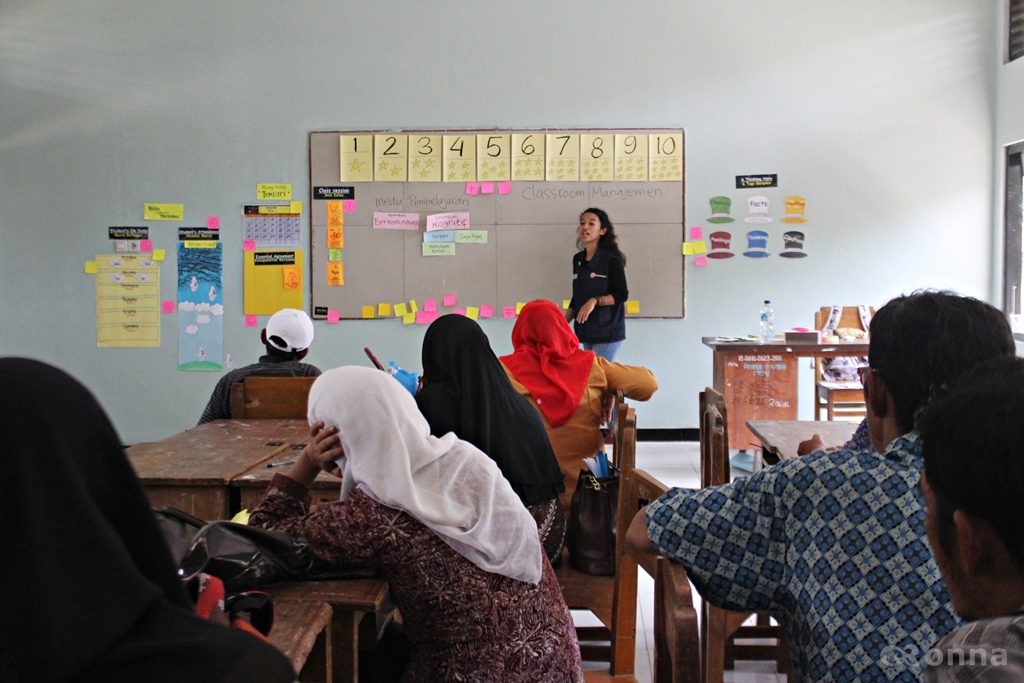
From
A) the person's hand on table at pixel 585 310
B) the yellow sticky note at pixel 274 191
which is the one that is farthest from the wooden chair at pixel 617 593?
the yellow sticky note at pixel 274 191

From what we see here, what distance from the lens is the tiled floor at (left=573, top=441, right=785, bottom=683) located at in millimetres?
2695

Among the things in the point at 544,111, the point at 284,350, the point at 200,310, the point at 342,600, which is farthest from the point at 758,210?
the point at 342,600

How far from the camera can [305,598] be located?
148 cm

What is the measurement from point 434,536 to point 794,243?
17.4 ft

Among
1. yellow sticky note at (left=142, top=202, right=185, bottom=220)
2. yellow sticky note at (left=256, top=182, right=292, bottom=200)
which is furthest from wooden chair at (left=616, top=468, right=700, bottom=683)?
yellow sticky note at (left=142, top=202, right=185, bottom=220)

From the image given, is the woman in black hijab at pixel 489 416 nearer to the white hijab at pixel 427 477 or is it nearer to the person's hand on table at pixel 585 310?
the white hijab at pixel 427 477

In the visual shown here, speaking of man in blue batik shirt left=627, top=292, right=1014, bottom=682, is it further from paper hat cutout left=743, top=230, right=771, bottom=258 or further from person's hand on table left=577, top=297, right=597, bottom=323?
paper hat cutout left=743, top=230, right=771, bottom=258

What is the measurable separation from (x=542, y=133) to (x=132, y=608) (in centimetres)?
586

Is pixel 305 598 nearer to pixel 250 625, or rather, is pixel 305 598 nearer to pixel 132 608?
pixel 250 625

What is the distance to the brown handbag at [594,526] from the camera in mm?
2436

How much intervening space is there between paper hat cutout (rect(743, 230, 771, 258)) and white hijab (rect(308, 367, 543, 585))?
5040mm

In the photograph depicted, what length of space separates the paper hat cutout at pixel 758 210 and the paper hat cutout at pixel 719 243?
185mm

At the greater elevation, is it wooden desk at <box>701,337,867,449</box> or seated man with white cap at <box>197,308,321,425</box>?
seated man with white cap at <box>197,308,321,425</box>

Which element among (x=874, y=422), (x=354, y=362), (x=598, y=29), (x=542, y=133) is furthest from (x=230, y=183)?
(x=874, y=422)
